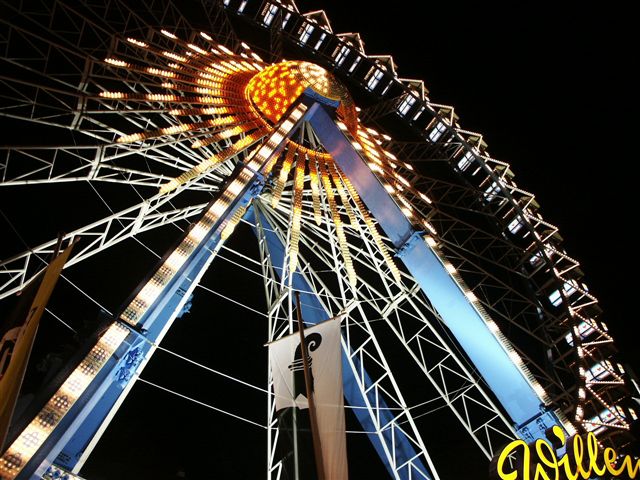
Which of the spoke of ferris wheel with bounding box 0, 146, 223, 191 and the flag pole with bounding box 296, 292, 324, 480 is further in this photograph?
the spoke of ferris wheel with bounding box 0, 146, 223, 191

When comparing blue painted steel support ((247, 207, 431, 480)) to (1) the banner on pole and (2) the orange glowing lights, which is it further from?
(1) the banner on pole

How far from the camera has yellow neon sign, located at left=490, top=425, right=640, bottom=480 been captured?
25.1 feet

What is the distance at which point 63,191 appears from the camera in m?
→ 19.7

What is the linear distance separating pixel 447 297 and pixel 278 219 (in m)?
6.20

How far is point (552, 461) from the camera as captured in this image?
26.7 ft

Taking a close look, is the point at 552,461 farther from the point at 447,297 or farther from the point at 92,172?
the point at 92,172

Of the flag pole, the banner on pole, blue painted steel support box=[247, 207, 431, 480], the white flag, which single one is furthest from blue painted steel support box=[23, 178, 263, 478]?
blue painted steel support box=[247, 207, 431, 480]

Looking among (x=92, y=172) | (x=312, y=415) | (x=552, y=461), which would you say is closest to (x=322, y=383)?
(x=312, y=415)

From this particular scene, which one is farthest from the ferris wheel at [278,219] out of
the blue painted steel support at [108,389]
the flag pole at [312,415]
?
the flag pole at [312,415]

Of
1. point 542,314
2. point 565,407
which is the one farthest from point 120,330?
point 542,314

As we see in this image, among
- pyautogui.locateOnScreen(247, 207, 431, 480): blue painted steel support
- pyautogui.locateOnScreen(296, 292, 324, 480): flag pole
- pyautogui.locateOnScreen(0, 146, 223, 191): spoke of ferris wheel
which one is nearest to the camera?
pyautogui.locateOnScreen(296, 292, 324, 480): flag pole

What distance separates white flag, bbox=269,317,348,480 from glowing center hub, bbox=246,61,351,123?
7.00 m

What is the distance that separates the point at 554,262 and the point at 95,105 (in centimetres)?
1548

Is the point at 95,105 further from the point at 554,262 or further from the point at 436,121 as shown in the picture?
the point at 554,262
